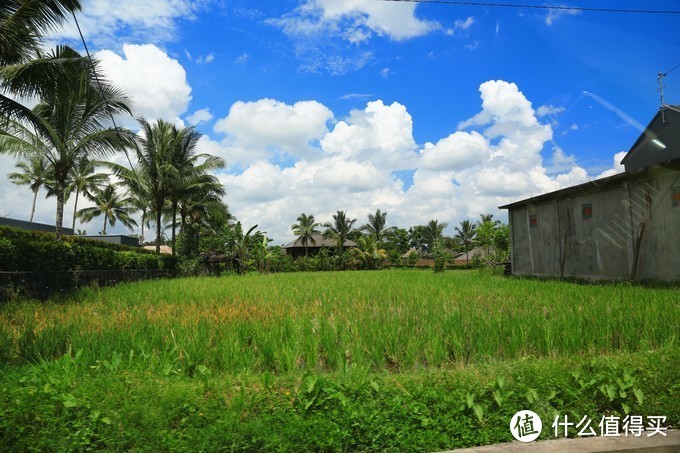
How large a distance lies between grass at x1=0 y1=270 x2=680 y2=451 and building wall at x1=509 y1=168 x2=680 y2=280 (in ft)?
21.3

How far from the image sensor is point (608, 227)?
1335 cm

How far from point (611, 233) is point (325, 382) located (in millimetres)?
12729

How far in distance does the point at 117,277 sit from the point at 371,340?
14467 millimetres

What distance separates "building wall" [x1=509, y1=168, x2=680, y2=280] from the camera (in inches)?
446

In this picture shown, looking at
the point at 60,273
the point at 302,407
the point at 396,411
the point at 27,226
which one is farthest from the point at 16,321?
the point at 27,226

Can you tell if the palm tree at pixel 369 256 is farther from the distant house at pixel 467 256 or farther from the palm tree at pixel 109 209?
the palm tree at pixel 109 209

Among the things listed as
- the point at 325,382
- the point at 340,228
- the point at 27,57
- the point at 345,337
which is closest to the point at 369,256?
the point at 340,228

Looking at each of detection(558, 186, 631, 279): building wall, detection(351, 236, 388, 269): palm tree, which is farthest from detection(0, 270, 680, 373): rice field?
detection(351, 236, 388, 269): palm tree

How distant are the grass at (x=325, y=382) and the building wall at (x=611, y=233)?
6.50 meters

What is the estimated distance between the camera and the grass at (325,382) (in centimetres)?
293

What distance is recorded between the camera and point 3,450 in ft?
9.23

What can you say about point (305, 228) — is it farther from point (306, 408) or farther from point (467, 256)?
point (306, 408)

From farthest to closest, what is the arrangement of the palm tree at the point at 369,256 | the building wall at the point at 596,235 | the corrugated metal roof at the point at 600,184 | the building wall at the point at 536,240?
the palm tree at the point at 369,256 < the building wall at the point at 536,240 < the building wall at the point at 596,235 < the corrugated metal roof at the point at 600,184

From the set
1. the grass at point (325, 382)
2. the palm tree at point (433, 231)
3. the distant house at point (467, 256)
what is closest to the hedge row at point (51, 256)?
the grass at point (325, 382)
